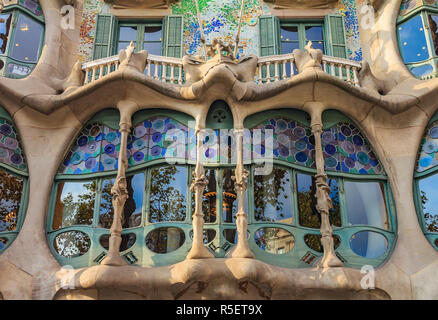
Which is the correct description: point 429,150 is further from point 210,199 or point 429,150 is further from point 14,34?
point 14,34

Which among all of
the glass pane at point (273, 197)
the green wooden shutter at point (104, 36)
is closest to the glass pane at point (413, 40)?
the glass pane at point (273, 197)

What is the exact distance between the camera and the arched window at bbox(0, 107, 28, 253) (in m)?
9.89

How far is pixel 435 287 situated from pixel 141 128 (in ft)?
18.8

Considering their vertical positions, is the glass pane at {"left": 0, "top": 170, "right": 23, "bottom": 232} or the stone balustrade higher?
the stone balustrade

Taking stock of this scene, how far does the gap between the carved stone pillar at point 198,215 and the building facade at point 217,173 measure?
2 centimetres

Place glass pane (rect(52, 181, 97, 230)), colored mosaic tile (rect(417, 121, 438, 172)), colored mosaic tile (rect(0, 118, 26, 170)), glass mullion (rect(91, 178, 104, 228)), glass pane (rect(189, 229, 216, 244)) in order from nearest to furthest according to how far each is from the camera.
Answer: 1. glass pane (rect(189, 229, 216, 244))
2. glass mullion (rect(91, 178, 104, 228))
3. glass pane (rect(52, 181, 97, 230))
4. colored mosaic tile (rect(0, 118, 26, 170))
5. colored mosaic tile (rect(417, 121, 438, 172))

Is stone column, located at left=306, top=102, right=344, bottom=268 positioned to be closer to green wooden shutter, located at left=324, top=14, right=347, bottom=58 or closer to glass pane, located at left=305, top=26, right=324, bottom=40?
green wooden shutter, located at left=324, top=14, right=347, bottom=58

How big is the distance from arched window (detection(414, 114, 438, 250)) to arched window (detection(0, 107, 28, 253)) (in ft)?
23.2

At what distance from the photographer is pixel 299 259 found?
9.41m

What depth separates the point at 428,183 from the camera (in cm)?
1038

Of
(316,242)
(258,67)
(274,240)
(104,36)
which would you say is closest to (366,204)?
(316,242)

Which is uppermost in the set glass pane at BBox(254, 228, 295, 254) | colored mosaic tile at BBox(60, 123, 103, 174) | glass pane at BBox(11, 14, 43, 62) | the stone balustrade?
glass pane at BBox(11, 14, 43, 62)

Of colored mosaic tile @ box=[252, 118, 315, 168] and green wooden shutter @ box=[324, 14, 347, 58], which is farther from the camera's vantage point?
green wooden shutter @ box=[324, 14, 347, 58]

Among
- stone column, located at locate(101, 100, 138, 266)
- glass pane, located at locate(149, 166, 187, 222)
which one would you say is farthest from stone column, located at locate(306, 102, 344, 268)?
stone column, located at locate(101, 100, 138, 266)
